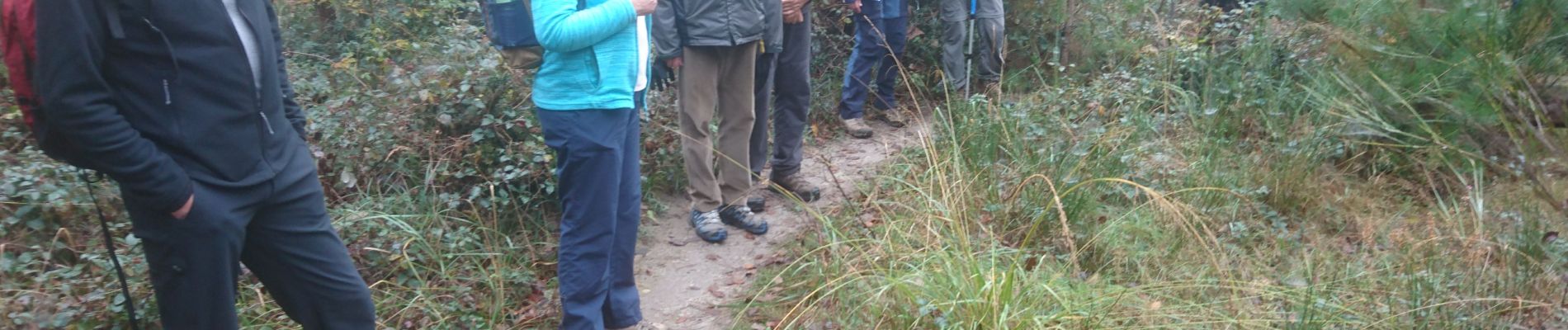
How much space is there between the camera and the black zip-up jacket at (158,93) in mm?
2234

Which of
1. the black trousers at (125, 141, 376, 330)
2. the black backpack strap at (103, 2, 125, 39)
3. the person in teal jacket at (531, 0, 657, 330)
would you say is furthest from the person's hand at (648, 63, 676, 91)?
the black backpack strap at (103, 2, 125, 39)

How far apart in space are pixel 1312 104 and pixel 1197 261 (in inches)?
66.2

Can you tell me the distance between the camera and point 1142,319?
335 cm

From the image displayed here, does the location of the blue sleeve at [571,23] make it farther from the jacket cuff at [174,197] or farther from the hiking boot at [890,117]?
the hiking boot at [890,117]

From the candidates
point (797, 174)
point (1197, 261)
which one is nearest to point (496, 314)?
point (797, 174)

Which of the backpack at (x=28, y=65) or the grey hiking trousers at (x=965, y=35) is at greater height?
the backpack at (x=28, y=65)

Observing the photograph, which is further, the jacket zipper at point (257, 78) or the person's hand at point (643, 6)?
the person's hand at point (643, 6)

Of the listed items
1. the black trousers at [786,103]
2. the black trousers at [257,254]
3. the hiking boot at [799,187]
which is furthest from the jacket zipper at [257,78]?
the hiking boot at [799,187]

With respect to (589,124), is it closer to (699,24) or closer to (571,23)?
(571,23)

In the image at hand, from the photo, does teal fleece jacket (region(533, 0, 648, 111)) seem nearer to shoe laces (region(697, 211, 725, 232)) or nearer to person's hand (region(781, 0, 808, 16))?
shoe laces (region(697, 211, 725, 232))

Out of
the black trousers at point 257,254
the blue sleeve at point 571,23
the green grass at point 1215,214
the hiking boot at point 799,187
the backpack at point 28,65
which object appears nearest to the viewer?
the backpack at point 28,65

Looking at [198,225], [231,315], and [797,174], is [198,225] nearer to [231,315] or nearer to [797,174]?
[231,315]

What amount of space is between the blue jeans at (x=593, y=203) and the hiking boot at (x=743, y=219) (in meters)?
1.24

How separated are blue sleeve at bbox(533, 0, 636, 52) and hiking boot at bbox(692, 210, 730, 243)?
1.73m
